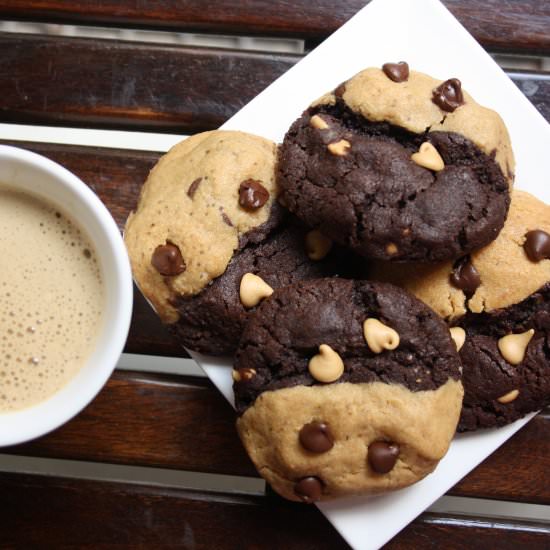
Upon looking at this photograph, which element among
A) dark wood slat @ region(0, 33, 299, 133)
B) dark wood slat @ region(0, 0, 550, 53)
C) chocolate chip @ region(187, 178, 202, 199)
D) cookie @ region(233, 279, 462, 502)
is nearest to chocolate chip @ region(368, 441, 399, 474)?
cookie @ region(233, 279, 462, 502)

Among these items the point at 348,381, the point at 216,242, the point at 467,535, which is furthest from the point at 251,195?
the point at 467,535

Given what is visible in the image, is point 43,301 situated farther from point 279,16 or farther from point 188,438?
point 279,16

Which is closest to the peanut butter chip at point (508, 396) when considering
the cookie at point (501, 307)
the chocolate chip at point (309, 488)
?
the cookie at point (501, 307)

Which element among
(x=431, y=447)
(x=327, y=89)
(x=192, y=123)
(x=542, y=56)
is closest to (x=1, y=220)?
(x=192, y=123)

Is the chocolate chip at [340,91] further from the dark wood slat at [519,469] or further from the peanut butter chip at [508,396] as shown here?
the dark wood slat at [519,469]

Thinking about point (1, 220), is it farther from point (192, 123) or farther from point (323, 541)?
point (323, 541)

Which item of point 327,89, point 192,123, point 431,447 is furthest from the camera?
point 192,123

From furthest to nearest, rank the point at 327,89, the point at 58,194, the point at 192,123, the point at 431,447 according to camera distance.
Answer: the point at 192,123 → the point at 327,89 → the point at 431,447 → the point at 58,194
